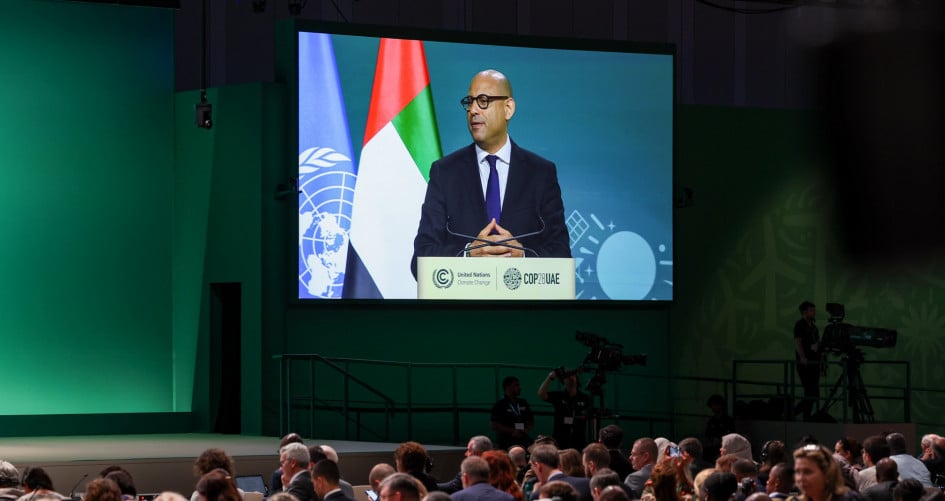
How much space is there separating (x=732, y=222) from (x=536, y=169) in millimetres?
2547

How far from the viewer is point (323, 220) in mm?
→ 13289

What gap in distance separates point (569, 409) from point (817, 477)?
6.89 metres

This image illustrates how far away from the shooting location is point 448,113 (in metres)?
13.8

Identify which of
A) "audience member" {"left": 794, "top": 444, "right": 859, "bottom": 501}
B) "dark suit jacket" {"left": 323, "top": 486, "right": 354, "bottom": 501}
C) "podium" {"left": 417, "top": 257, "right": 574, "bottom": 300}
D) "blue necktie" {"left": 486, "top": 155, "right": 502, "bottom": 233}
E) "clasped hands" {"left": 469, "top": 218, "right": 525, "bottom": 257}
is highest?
"blue necktie" {"left": 486, "top": 155, "right": 502, "bottom": 233}

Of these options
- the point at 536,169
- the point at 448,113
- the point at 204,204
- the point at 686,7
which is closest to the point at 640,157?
the point at 536,169

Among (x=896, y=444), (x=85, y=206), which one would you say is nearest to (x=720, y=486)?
(x=896, y=444)

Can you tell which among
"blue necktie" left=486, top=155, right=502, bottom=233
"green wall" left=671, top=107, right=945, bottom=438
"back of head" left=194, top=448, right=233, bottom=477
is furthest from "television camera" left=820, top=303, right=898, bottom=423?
"back of head" left=194, top=448, right=233, bottom=477

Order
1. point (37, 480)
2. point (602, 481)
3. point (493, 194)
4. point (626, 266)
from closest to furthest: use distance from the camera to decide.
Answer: point (602, 481) < point (37, 480) < point (493, 194) < point (626, 266)

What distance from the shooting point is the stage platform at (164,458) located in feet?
32.7

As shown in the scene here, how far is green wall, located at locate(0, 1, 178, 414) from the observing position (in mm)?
13695

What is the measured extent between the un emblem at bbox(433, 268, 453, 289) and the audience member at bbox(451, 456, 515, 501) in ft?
23.0

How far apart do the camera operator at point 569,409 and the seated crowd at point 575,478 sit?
2.87 m

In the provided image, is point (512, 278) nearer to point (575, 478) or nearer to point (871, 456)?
point (871, 456)

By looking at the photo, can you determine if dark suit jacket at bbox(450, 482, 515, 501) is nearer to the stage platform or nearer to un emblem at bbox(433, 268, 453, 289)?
the stage platform
